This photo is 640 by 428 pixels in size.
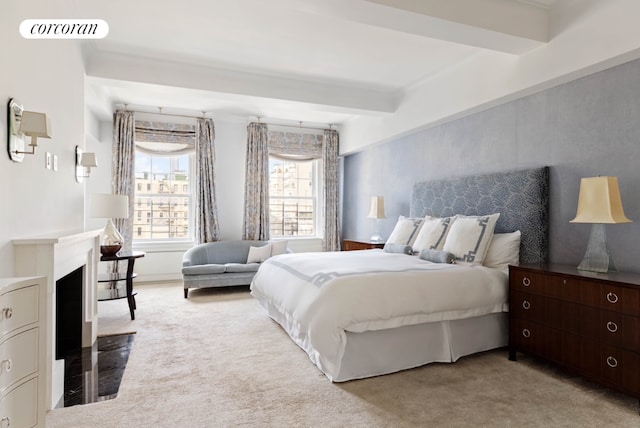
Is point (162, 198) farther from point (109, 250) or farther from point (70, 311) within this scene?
point (70, 311)

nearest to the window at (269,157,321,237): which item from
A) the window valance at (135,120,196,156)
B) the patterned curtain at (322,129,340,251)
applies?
the patterned curtain at (322,129,340,251)

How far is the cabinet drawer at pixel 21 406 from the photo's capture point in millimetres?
1475

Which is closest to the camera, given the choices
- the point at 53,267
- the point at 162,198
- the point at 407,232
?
the point at 53,267

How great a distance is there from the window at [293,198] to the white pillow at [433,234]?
3320 millimetres

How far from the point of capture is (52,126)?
255 cm

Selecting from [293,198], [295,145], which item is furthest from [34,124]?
[293,198]

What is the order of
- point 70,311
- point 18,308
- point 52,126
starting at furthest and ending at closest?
point 70,311 → point 52,126 → point 18,308

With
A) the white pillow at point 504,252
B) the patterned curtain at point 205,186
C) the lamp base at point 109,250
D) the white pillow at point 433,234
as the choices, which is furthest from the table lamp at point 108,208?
the white pillow at point 504,252

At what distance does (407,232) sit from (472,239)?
1038 millimetres

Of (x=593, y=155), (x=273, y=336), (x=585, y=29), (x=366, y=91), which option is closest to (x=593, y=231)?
(x=593, y=155)

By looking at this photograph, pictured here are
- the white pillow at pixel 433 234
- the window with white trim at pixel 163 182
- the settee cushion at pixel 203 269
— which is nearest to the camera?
the white pillow at pixel 433 234

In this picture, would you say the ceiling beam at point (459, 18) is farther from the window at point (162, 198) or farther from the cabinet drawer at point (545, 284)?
the window at point (162, 198)

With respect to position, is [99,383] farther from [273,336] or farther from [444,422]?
[444,422]

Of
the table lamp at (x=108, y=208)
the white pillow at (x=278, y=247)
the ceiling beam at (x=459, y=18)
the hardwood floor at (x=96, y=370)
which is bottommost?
the hardwood floor at (x=96, y=370)
